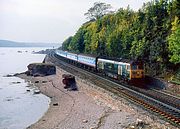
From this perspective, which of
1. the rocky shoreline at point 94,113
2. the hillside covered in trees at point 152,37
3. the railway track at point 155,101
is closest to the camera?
the railway track at point 155,101

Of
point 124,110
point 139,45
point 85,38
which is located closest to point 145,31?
point 139,45

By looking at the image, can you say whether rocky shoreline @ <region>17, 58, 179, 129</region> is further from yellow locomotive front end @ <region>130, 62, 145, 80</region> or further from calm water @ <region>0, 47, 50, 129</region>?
yellow locomotive front end @ <region>130, 62, 145, 80</region>

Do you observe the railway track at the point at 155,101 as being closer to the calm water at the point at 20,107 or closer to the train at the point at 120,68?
the train at the point at 120,68

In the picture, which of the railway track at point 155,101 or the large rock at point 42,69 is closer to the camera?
the railway track at point 155,101

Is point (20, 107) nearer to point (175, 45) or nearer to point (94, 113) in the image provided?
point (94, 113)

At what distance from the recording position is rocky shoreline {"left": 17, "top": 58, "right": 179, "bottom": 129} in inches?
1094

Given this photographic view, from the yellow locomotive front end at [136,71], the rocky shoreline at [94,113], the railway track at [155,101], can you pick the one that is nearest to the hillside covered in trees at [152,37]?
the yellow locomotive front end at [136,71]

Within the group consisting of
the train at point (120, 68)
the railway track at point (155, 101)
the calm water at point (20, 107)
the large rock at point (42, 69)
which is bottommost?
the calm water at point (20, 107)

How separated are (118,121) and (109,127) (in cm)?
145

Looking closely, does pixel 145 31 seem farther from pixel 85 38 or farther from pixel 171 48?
pixel 85 38

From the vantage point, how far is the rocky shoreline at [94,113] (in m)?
27.8

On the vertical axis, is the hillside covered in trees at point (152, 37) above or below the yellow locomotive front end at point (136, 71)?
above

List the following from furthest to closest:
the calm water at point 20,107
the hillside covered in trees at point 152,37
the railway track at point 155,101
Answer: the hillside covered in trees at point 152,37 → the calm water at point 20,107 → the railway track at point 155,101

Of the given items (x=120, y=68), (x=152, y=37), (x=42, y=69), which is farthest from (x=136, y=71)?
(x=42, y=69)
